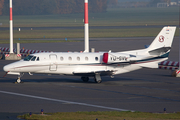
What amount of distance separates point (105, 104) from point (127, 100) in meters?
2.09

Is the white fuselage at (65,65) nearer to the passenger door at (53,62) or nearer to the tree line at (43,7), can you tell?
the passenger door at (53,62)

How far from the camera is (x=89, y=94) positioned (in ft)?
86.8

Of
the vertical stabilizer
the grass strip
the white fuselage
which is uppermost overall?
the vertical stabilizer

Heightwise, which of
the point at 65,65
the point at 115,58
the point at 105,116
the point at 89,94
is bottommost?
the point at 105,116

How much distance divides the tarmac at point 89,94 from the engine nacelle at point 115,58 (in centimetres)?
211

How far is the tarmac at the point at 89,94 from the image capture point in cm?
2190

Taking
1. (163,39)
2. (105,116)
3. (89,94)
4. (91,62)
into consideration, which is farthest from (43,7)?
(105,116)

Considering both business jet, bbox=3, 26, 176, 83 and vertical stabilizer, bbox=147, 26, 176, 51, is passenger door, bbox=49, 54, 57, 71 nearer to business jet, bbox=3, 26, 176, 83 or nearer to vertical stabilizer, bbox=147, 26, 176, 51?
business jet, bbox=3, 26, 176, 83

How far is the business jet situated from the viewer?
1227 inches

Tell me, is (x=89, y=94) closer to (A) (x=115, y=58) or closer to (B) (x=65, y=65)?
(B) (x=65, y=65)

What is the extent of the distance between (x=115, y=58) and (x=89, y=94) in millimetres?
6635

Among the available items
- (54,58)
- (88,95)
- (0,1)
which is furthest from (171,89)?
(0,1)

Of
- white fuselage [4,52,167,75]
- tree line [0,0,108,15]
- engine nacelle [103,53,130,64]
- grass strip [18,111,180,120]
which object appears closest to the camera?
grass strip [18,111,180,120]

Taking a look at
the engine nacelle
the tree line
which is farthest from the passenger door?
the tree line
